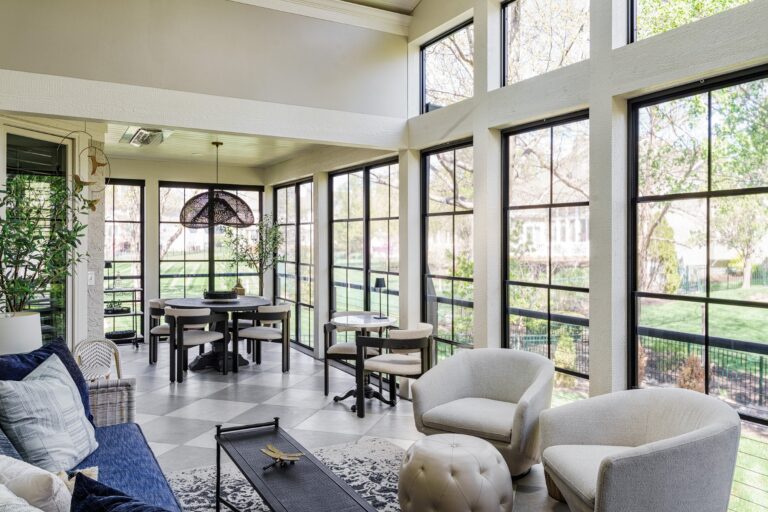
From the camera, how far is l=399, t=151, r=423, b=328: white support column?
5.61 m

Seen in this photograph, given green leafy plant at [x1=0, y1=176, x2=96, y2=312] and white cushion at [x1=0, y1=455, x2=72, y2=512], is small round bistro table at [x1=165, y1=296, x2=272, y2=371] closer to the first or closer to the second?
green leafy plant at [x1=0, y1=176, x2=96, y2=312]

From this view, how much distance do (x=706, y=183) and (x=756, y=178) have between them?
28 centimetres

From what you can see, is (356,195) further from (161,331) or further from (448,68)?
(161,331)

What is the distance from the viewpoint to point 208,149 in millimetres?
7816

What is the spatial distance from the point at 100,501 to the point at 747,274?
10.6 ft

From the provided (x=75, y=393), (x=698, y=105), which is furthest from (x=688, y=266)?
(x=75, y=393)

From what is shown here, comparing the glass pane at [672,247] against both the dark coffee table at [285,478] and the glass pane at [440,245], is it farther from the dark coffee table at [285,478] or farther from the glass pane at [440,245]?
the dark coffee table at [285,478]

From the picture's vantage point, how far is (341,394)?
5750 mm

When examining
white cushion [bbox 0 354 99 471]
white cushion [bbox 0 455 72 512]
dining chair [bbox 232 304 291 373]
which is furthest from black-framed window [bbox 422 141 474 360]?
white cushion [bbox 0 455 72 512]

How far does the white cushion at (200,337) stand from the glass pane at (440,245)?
2.83 meters

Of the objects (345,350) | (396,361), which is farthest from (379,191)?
(396,361)

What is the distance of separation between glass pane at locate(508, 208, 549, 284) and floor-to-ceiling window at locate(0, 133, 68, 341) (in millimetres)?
3657

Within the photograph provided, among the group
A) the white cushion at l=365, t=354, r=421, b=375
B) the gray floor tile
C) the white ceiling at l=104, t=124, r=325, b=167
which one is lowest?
the gray floor tile

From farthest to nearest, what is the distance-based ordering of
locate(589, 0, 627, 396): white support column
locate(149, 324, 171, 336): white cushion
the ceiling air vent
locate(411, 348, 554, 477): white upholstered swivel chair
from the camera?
1. locate(149, 324, 171, 336): white cushion
2. the ceiling air vent
3. locate(589, 0, 627, 396): white support column
4. locate(411, 348, 554, 477): white upholstered swivel chair
